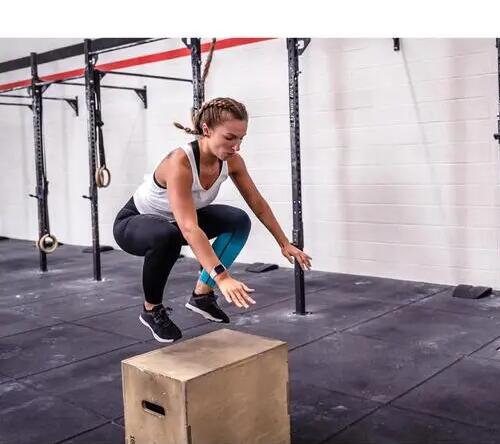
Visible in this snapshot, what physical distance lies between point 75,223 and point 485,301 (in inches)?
185

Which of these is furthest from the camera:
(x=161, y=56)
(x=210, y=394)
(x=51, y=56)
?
(x=51, y=56)

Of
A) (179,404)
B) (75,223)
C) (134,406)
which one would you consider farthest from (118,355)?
(75,223)

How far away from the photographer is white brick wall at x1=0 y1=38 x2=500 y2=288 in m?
4.05

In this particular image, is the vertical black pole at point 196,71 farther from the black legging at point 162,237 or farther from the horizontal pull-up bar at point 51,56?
the black legging at point 162,237

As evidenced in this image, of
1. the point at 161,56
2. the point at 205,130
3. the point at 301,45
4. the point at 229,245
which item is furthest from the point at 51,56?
the point at 205,130

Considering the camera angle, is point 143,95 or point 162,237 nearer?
point 162,237

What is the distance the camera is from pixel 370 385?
236 centimetres

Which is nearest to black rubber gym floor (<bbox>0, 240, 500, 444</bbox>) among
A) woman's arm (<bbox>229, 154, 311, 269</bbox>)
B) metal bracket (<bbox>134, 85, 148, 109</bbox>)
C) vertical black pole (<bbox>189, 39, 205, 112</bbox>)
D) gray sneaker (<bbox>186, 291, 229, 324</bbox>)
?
gray sneaker (<bbox>186, 291, 229, 324</bbox>)

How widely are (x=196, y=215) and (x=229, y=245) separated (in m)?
0.55

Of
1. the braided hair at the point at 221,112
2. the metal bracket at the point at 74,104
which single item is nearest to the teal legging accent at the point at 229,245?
the braided hair at the point at 221,112

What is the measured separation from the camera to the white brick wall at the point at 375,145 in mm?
4047

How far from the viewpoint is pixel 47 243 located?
16.5 feet

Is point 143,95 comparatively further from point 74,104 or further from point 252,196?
point 252,196
